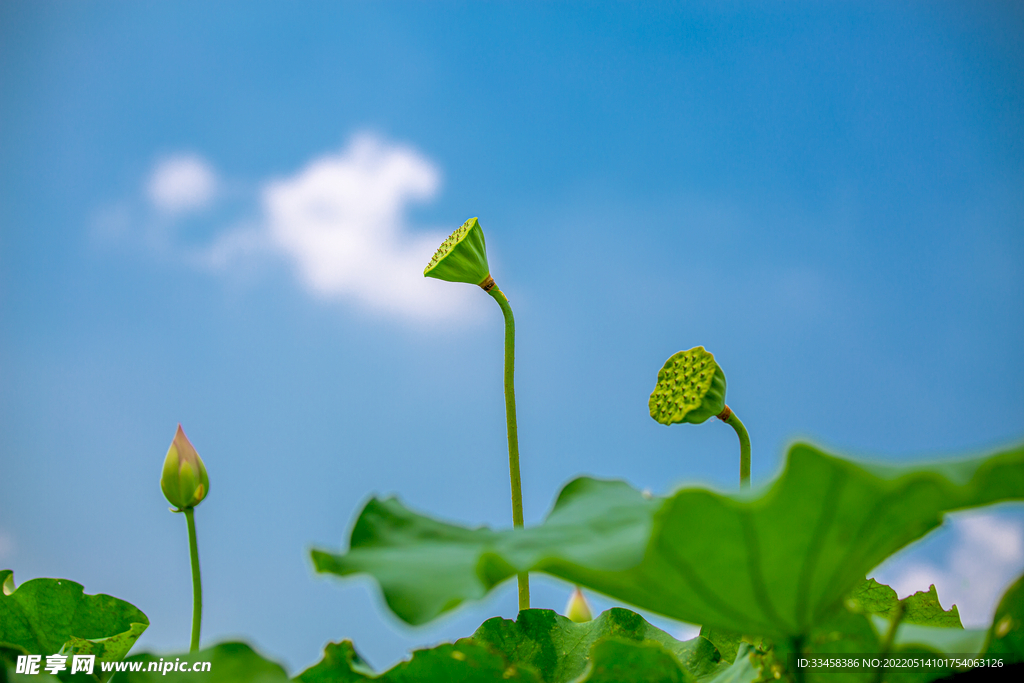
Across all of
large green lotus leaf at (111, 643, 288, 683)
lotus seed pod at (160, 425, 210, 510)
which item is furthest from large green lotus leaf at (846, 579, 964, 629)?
lotus seed pod at (160, 425, 210, 510)

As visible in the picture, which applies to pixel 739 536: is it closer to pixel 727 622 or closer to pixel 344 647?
pixel 727 622

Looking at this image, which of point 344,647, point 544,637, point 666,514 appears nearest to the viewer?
point 666,514

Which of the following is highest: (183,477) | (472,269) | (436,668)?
(472,269)

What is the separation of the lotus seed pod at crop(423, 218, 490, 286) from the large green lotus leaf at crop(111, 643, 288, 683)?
0.43 metres

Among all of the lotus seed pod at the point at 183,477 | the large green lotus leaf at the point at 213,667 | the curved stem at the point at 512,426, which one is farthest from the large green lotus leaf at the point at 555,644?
the lotus seed pod at the point at 183,477

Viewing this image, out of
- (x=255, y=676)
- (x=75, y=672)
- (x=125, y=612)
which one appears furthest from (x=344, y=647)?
(x=125, y=612)

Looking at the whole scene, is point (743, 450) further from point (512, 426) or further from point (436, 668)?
point (436, 668)

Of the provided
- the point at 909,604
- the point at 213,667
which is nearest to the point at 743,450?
the point at 909,604

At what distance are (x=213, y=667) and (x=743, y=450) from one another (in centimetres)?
41

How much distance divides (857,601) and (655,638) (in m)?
0.16

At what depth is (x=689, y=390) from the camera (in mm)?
608

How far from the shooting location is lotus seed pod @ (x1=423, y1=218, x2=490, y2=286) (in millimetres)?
679

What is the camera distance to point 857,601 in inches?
20.6

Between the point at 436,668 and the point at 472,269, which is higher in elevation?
the point at 472,269
